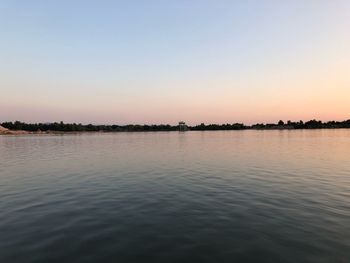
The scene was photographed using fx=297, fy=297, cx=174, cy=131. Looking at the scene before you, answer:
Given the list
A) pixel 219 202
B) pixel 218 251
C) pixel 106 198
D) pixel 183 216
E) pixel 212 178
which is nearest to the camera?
pixel 218 251

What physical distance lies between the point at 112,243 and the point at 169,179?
18239 mm

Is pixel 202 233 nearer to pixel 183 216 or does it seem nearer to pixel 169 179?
pixel 183 216

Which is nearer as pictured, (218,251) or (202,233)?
(218,251)

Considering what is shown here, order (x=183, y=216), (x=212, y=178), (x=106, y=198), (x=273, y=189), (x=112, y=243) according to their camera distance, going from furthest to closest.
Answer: (x=212, y=178) < (x=273, y=189) < (x=106, y=198) < (x=183, y=216) < (x=112, y=243)

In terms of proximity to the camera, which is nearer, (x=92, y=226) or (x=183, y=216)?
(x=92, y=226)

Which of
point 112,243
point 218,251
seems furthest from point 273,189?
point 112,243

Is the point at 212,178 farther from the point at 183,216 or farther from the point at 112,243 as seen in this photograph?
the point at 112,243

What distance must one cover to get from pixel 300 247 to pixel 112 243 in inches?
337

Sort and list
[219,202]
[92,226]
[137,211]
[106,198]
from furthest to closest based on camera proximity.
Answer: [106,198]
[219,202]
[137,211]
[92,226]

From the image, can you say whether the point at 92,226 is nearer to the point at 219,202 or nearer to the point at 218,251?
the point at 218,251

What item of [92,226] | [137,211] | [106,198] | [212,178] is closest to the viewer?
[92,226]

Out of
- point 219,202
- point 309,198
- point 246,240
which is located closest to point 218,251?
point 246,240

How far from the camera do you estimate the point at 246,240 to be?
14188 mm

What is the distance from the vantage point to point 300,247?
1313 cm
